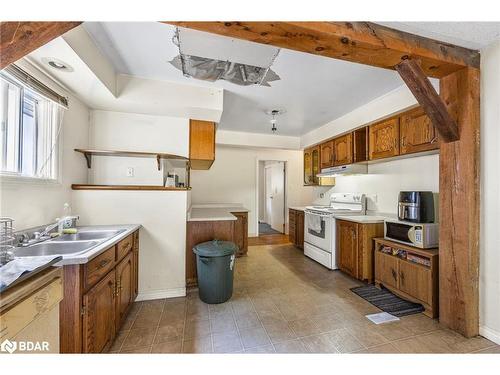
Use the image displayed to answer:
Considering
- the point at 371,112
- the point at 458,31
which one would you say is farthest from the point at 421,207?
the point at 458,31

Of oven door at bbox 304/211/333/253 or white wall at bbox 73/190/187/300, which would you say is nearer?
white wall at bbox 73/190/187/300

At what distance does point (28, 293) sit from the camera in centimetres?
64

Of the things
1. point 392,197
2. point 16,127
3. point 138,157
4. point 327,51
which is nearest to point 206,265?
point 138,157

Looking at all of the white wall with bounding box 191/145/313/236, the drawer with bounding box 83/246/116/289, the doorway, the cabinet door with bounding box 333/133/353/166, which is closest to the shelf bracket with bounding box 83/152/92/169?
the drawer with bounding box 83/246/116/289

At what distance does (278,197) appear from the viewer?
6500mm

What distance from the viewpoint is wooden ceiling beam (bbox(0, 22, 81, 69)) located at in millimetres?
901

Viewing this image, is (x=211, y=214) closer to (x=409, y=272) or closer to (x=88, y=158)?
(x=88, y=158)

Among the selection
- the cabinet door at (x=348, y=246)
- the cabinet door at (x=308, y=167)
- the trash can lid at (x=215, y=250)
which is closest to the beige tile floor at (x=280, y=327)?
the cabinet door at (x=348, y=246)

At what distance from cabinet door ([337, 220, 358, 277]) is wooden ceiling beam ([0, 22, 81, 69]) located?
10.5ft

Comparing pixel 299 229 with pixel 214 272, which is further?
pixel 299 229

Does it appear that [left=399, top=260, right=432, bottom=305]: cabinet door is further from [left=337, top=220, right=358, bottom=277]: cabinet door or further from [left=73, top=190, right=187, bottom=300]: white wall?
[left=73, top=190, right=187, bottom=300]: white wall

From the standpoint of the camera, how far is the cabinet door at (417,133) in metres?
2.23

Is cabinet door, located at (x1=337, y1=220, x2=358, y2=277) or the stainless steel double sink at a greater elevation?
the stainless steel double sink

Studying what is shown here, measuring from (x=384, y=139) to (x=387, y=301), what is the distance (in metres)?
1.93
